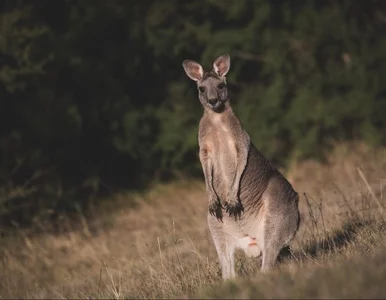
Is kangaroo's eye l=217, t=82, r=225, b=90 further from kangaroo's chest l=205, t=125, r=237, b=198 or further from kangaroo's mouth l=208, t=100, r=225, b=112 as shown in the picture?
kangaroo's chest l=205, t=125, r=237, b=198

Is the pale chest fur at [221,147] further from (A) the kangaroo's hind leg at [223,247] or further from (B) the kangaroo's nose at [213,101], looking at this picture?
(A) the kangaroo's hind leg at [223,247]

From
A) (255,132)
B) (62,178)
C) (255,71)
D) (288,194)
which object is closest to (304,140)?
(255,132)

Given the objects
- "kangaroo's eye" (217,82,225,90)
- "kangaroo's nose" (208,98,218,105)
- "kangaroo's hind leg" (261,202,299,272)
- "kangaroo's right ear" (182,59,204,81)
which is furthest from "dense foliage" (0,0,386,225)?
"kangaroo's hind leg" (261,202,299,272)

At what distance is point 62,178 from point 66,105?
1.42 meters

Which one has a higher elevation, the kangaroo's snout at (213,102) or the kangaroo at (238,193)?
the kangaroo's snout at (213,102)

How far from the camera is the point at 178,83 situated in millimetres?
16359

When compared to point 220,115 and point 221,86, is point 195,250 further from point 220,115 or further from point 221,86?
point 221,86

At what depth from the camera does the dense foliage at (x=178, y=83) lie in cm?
1481

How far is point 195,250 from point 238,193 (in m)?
0.79

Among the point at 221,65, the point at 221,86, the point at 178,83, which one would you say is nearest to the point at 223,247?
the point at 221,86

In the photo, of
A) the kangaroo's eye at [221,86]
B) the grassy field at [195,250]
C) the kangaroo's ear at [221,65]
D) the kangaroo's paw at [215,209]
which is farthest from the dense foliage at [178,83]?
the kangaroo's paw at [215,209]

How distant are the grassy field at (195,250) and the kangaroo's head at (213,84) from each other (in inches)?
46.7

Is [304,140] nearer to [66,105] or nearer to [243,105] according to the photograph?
[243,105]

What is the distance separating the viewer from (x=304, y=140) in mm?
15180
